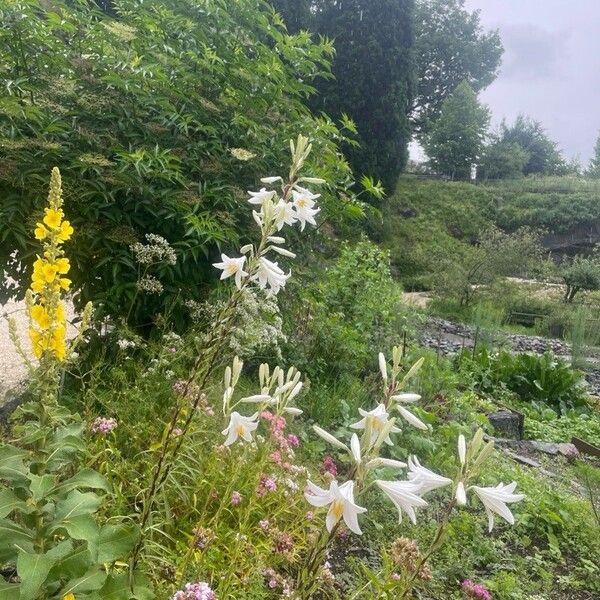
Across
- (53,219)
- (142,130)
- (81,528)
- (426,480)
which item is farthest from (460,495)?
(142,130)

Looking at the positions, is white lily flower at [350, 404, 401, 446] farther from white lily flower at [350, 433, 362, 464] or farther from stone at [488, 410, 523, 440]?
stone at [488, 410, 523, 440]

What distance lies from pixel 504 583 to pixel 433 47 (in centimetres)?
3772

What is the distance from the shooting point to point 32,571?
44.7 inches

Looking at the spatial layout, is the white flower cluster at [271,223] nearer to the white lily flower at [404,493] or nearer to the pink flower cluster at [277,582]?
the white lily flower at [404,493]

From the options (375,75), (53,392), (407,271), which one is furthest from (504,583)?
(375,75)

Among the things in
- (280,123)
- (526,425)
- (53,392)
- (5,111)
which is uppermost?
(280,123)

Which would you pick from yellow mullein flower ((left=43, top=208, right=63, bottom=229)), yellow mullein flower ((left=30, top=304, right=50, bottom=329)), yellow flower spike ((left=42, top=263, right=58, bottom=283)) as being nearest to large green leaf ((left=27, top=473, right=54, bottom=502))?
yellow mullein flower ((left=30, top=304, right=50, bottom=329))

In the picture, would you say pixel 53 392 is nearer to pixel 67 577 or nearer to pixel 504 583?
pixel 67 577

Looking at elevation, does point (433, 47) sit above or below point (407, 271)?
above

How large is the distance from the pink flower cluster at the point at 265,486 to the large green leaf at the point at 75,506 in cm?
94

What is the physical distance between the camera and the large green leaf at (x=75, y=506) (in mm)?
1271

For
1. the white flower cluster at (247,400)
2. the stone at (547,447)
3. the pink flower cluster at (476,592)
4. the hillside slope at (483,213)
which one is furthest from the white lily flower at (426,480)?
the hillside slope at (483,213)

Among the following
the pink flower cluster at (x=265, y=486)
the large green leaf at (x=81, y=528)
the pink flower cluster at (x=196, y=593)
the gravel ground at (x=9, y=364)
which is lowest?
the gravel ground at (x=9, y=364)

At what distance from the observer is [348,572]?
7.74 feet
